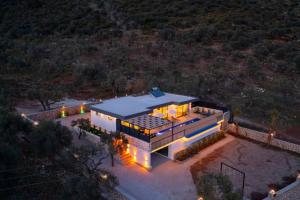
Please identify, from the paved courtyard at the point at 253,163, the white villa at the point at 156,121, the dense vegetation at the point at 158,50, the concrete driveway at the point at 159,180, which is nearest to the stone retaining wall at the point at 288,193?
the paved courtyard at the point at 253,163

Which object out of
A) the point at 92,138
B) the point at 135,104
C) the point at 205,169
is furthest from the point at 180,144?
the point at 92,138

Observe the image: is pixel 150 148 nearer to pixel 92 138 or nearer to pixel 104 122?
pixel 104 122

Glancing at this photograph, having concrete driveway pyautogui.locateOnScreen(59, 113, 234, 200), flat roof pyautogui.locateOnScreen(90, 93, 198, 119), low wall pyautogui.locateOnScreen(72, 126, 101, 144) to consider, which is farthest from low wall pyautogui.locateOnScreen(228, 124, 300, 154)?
low wall pyautogui.locateOnScreen(72, 126, 101, 144)

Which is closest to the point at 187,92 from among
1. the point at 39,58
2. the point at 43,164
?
the point at 43,164

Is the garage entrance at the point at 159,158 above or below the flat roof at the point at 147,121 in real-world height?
below

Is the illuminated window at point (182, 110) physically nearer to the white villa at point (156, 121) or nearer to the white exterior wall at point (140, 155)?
the white villa at point (156, 121)

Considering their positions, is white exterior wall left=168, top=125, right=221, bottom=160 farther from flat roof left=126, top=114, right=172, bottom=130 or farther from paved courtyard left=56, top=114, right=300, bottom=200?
flat roof left=126, top=114, right=172, bottom=130
